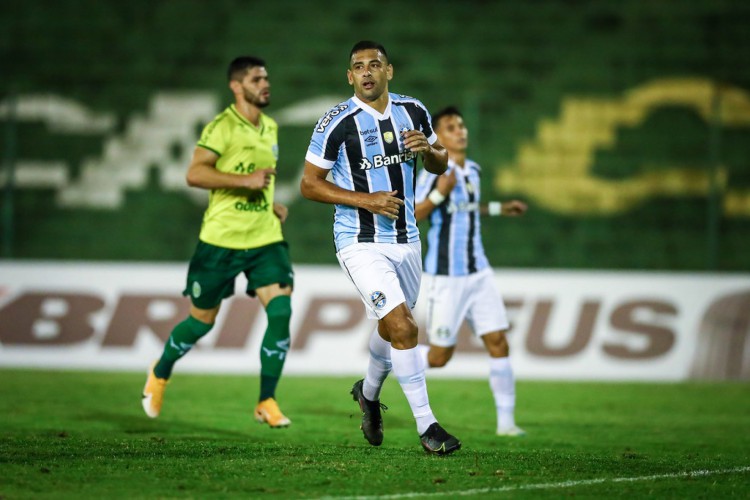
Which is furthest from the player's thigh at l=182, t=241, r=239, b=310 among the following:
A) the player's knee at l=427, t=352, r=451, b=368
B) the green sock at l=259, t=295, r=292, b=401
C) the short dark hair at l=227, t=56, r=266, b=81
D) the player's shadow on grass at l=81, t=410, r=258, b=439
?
the player's knee at l=427, t=352, r=451, b=368

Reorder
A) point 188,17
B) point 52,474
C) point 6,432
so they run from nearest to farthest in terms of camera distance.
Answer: point 52,474, point 6,432, point 188,17

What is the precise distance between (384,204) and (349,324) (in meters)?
6.65

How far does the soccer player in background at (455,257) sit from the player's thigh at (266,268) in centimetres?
115

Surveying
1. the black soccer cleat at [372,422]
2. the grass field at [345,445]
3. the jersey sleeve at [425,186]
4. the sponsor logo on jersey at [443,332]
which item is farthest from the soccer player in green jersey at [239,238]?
the sponsor logo on jersey at [443,332]

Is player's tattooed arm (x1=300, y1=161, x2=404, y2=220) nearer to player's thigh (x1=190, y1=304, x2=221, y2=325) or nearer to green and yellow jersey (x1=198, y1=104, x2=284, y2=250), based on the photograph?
green and yellow jersey (x1=198, y1=104, x2=284, y2=250)

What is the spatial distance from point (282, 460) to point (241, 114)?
2.81 meters

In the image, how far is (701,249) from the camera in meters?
15.2

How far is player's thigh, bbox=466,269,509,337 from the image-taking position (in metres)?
8.47

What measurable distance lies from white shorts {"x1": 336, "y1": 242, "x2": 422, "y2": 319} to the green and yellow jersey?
149 centimetres

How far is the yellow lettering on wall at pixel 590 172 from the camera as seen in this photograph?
15.0 metres

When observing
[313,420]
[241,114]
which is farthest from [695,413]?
[241,114]

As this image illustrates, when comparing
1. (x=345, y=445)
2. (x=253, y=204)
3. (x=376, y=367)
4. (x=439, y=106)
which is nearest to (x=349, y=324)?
(x=439, y=106)

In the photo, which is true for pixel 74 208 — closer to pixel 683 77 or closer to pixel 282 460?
pixel 683 77

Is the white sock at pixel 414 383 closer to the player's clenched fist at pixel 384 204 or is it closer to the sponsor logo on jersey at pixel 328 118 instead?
the player's clenched fist at pixel 384 204
